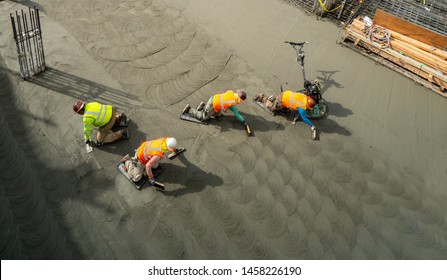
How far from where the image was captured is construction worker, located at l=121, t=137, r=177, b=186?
699cm

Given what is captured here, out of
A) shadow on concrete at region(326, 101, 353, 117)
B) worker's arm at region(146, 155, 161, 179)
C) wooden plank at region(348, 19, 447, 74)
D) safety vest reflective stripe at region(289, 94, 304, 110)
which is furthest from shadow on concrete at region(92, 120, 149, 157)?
wooden plank at region(348, 19, 447, 74)

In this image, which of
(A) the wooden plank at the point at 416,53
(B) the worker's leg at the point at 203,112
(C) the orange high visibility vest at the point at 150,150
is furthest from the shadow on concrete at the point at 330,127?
(C) the orange high visibility vest at the point at 150,150

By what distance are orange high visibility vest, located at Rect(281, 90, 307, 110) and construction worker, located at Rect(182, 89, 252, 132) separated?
1.22 metres

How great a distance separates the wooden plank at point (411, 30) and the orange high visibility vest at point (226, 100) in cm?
682

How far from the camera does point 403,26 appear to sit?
1152cm

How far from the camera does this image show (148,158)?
7148 millimetres

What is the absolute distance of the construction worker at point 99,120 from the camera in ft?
24.6

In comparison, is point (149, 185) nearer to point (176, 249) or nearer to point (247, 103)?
point (176, 249)

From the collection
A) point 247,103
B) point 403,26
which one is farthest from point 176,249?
point 403,26

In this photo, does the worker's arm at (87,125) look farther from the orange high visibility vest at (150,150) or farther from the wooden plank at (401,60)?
the wooden plank at (401,60)

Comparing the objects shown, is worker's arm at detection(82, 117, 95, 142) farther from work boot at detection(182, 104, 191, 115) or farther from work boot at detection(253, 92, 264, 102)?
work boot at detection(253, 92, 264, 102)

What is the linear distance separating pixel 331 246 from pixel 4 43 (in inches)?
407

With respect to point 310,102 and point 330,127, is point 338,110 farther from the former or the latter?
point 310,102

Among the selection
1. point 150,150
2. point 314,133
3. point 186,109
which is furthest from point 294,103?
point 150,150
